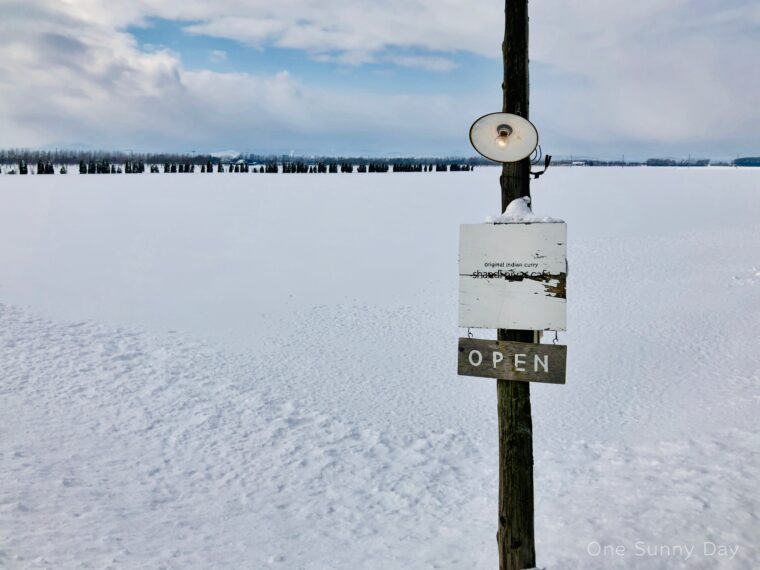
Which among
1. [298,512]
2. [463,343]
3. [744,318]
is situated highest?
[463,343]

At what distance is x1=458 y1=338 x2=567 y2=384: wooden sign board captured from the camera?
3742 millimetres

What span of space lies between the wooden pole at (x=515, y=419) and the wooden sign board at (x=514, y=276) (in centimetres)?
22

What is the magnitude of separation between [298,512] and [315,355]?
4.11 metres

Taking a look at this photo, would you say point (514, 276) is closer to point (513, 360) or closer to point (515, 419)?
point (513, 360)

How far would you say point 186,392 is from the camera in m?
7.75

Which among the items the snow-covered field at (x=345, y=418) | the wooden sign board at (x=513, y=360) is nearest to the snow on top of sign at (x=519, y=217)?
the wooden sign board at (x=513, y=360)

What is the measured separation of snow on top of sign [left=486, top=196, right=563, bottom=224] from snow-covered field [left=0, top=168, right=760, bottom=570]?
2520 mm

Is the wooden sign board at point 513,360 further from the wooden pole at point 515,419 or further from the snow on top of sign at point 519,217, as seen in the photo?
the snow on top of sign at point 519,217

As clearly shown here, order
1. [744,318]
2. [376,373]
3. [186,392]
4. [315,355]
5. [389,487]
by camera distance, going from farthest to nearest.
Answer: [744,318], [315,355], [376,373], [186,392], [389,487]

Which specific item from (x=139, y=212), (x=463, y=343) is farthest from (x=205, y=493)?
(x=139, y=212)

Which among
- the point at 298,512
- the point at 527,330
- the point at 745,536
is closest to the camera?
the point at 527,330

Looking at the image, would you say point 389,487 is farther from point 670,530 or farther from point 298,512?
point 670,530

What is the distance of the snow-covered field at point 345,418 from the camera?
4.84 metres

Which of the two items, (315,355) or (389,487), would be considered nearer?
(389,487)
